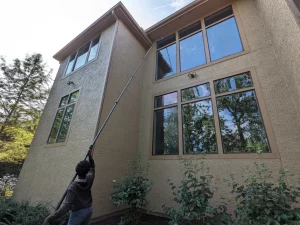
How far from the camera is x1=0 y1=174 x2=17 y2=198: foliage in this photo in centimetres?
827

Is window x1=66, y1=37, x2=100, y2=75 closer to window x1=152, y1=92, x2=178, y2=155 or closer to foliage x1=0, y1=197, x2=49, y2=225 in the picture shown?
window x1=152, y1=92, x2=178, y2=155

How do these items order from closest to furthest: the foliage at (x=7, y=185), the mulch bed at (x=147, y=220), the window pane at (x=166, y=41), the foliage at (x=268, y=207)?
the foliage at (x=268, y=207)
the mulch bed at (x=147, y=220)
the window pane at (x=166, y=41)
the foliage at (x=7, y=185)

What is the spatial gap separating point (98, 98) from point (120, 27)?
384 cm

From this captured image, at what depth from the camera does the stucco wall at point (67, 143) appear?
14.7 feet

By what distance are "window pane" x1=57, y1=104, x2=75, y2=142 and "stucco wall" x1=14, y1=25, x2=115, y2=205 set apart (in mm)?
382

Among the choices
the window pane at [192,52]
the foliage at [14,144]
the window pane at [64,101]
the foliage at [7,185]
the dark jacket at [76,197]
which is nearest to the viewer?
the dark jacket at [76,197]

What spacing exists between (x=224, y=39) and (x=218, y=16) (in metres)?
1.36

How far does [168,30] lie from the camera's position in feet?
24.2

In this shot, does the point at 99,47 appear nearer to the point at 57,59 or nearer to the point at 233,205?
the point at 57,59

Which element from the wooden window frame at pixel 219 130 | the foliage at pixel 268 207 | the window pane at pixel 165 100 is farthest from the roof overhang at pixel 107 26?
the foliage at pixel 268 207

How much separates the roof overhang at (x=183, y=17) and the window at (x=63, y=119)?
500cm

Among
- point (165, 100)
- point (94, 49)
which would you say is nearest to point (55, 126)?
point (94, 49)

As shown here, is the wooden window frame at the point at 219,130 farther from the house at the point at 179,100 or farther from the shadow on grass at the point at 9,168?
the shadow on grass at the point at 9,168

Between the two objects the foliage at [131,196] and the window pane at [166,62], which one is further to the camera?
the window pane at [166,62]
